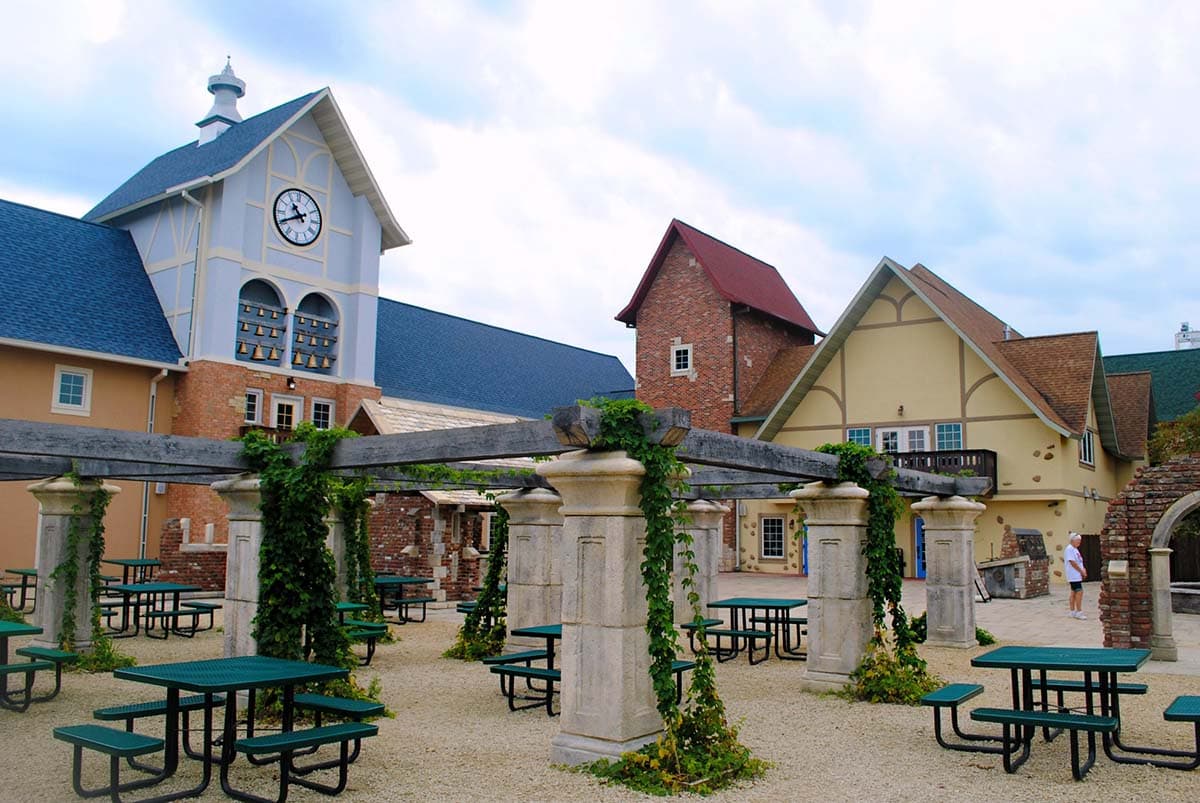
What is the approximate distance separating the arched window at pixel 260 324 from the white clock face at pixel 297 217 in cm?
148

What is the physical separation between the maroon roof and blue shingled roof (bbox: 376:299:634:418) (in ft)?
15.8

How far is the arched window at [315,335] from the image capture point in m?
24.7

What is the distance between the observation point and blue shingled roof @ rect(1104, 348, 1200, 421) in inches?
1313

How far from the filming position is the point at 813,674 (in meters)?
10.1

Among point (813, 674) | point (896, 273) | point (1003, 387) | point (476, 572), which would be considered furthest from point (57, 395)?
point (1003, 387)

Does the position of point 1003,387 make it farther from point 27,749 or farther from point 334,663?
point 27,749

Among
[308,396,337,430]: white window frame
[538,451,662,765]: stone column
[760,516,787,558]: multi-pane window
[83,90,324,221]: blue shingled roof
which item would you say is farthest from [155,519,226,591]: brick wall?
[538,451,662,765]: stone column

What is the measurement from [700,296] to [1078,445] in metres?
11.2

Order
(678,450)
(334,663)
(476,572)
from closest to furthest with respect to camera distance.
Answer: (678,450) → (334,663) → (476,572)

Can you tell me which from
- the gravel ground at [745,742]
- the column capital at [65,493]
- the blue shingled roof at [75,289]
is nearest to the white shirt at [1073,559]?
the gravel ground at [745,742]

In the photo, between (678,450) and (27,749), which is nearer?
(678,450)

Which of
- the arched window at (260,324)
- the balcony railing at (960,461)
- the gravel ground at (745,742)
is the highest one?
the arched window at (260,324)

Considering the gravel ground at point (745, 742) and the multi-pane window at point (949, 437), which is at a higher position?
the multi-pane window at point (949, 437)

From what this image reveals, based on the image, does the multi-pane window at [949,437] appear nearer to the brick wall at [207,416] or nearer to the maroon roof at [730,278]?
the maroon roof at [730,278]
